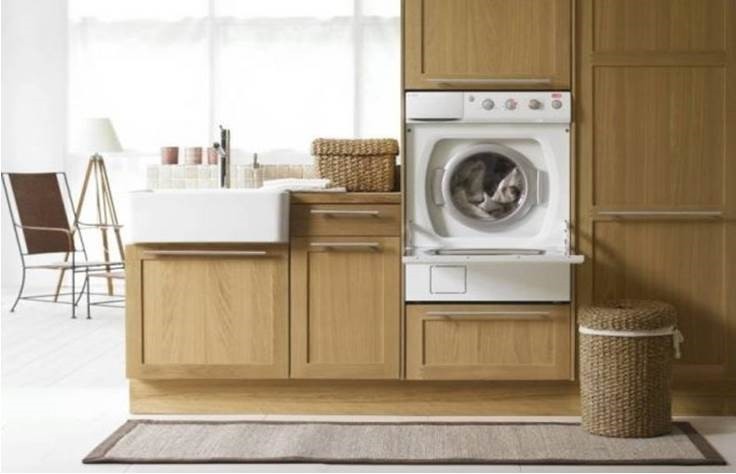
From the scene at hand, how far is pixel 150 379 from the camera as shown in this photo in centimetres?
423

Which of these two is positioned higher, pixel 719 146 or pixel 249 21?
pixel 249 21

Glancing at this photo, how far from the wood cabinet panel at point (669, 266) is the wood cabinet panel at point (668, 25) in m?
0.61

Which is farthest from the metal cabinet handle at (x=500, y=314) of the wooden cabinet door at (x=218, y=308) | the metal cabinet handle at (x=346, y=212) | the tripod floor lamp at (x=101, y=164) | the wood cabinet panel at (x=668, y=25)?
the tripod floor lamp at (x=101, y=164)

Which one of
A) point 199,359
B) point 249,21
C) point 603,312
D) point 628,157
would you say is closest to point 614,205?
point 628,157

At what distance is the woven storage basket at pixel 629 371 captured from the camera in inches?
148

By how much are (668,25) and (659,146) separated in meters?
0.41

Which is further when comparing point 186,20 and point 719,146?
point 186,20

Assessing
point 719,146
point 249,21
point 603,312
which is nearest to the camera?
point 603,312

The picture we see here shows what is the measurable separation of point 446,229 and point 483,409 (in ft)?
2.11

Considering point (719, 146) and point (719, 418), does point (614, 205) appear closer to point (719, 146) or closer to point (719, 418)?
point (719, 146)

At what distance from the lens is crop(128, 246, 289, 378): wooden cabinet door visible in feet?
13.6

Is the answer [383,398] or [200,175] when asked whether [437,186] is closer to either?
[383,398]

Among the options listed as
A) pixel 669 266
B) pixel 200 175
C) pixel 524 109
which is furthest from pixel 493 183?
pixel 200 175

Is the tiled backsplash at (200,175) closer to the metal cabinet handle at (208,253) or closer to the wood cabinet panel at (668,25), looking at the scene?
the metal cabinet handle at (208,253)
